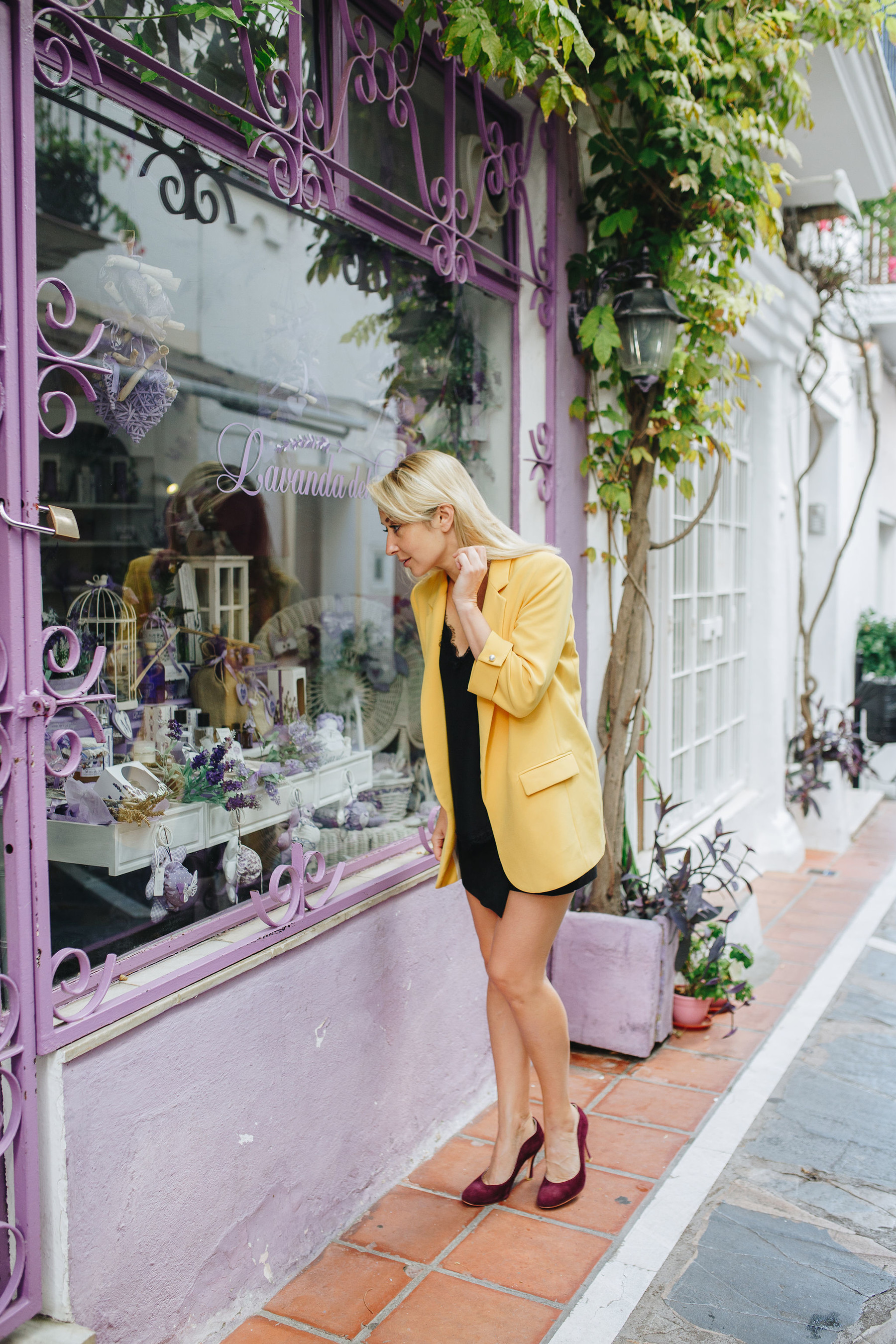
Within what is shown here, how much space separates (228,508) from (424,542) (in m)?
0.78

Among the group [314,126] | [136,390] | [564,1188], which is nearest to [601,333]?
[314,126]

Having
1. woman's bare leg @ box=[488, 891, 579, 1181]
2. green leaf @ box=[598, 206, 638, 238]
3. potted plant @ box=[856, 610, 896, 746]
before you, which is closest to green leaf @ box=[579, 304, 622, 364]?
green leaf @ box=[598, 206, 638, 238]

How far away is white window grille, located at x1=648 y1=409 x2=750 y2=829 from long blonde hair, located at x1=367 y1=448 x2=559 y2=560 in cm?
257

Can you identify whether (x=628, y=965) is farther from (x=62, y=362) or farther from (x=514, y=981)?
(x=62, y=362)

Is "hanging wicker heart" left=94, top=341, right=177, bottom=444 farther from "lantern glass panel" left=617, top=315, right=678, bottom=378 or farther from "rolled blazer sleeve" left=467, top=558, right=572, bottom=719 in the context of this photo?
"lantern glass panel" left=617, top=315, right=678, bottom=378

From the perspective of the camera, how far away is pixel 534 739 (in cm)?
265

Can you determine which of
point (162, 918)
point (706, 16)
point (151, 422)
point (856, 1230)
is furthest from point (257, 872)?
point (706, 16)

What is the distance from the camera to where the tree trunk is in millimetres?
4191

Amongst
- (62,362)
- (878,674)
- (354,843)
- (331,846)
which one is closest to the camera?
(62,362)

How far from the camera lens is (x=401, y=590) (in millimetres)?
3652

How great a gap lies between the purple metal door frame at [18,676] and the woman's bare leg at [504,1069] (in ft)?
4.08

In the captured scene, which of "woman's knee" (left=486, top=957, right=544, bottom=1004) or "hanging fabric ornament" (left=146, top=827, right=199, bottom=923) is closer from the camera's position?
"hanging fabric ornament" (left=146, top=827, right=199, bottom=923)

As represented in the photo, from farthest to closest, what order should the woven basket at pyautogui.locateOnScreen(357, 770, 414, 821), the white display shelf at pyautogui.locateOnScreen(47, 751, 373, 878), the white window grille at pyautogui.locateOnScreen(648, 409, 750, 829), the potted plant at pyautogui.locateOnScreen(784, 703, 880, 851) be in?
the potted plant at pyautogui.locateOnScreen(784, 703, 880, 851) → the white window grille at pyautogui.locateOnScreen(648, 409, 750, 829) → the woven basket at pyautogui.locateOnScreen(357, 770, 414, 821) → the white display shelf at pyautogui.locateOnScreen(47, 751, 373, 878)

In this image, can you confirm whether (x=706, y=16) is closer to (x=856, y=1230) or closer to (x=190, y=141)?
(x=190, y=141)
